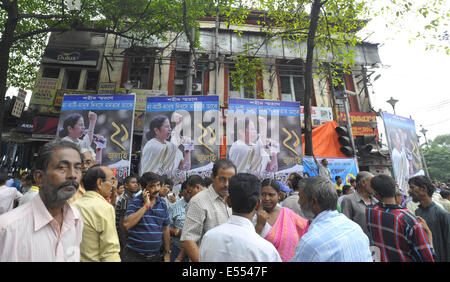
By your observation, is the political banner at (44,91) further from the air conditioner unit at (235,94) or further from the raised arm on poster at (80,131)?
the air conditioner unit at (235,94)

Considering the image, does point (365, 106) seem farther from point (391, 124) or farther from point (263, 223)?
point (263, 223)

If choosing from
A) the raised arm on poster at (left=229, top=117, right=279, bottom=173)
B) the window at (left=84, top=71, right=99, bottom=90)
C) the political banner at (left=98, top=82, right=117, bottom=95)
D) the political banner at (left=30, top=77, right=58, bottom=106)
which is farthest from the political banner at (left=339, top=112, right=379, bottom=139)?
the political banner at (left=30, top=77, right=58, bottom=106)

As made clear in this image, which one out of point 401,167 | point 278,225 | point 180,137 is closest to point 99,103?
point 180,137

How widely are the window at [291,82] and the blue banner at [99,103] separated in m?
9.88

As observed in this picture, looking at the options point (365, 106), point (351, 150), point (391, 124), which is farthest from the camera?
point (365, 106)

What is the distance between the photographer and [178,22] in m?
9.85

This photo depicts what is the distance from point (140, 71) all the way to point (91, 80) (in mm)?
2902

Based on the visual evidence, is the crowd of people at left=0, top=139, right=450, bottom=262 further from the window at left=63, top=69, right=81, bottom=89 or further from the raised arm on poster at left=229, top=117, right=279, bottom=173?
the window at left=63, top=69, right=81, bottom=89

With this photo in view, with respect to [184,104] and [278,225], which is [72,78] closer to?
[184,104]

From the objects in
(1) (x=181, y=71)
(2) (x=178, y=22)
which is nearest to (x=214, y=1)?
(2) (x=178, y=22)

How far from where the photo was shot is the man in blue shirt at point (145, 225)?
2.91 meters

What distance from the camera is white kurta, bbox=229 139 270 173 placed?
6.96 metres

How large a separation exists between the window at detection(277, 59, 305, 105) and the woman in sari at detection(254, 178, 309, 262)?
1258 centimetres

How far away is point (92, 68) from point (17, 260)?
14712 mm
